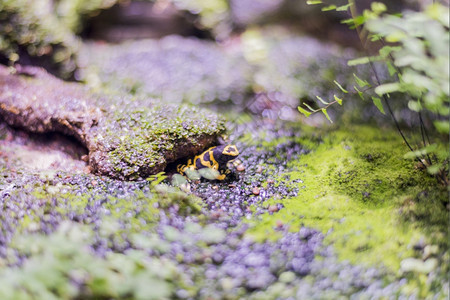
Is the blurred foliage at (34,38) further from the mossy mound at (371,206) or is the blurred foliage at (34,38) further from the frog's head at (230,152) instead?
the mossy mound at (371,206)

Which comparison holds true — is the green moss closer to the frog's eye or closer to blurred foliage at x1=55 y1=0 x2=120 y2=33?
the frog's eye

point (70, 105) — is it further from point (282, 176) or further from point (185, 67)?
point (282, 176)

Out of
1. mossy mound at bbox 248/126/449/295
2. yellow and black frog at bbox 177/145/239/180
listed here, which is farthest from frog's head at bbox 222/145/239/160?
mossy mound at bbox 248/126/449/295

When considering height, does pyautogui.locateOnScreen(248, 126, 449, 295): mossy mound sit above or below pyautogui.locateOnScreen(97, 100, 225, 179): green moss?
below

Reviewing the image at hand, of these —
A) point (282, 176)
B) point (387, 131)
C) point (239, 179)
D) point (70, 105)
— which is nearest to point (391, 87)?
point (282, 176)

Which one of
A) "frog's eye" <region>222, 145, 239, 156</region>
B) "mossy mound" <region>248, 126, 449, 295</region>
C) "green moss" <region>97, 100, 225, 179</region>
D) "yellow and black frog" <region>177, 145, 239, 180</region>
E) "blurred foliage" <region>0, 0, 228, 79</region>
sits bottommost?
"mossy mound" <region>248, 126, 449, 295</region>

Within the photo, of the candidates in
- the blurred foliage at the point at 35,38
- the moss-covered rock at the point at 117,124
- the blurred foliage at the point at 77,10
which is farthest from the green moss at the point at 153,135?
the blurred foliage at the point at 77,10
